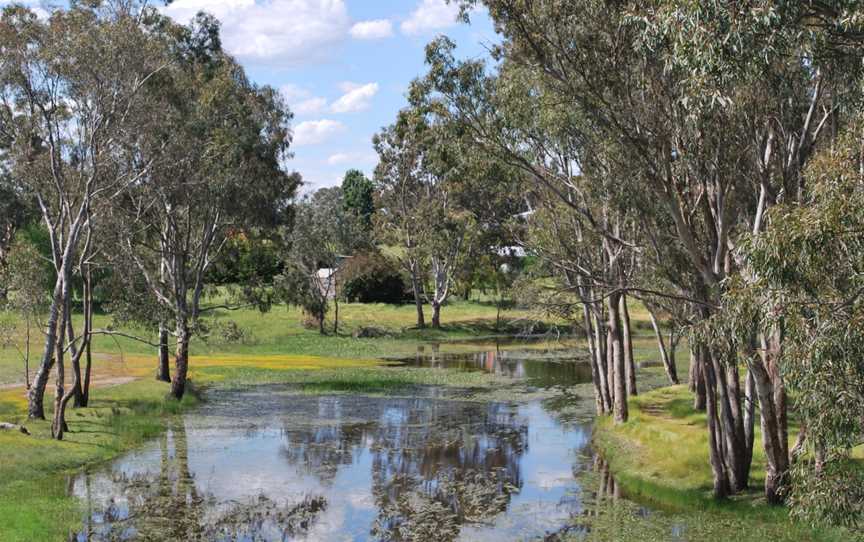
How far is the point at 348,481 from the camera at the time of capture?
27094mm

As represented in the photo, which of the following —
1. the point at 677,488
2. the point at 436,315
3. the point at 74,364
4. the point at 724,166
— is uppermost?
the point at 724,166

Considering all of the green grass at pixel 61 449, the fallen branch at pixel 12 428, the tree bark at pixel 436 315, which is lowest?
the green grass at pixel 61 449

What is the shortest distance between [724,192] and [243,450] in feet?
61.9

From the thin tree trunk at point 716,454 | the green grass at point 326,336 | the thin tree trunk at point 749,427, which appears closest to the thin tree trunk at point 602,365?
the thin tree trunk at point 749,427

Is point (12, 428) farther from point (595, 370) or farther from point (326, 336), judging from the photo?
point (326, 336)

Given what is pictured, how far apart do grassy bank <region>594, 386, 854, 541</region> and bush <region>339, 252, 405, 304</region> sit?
5608 cm

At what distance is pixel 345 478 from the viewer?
27531 mm

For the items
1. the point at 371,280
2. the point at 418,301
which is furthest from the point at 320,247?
the point at 418,301

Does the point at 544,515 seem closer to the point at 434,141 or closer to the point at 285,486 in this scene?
the point at 285,486

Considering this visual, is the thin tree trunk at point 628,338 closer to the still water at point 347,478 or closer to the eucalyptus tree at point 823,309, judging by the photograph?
the still water at point 347,478

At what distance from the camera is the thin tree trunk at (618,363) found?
105 ft

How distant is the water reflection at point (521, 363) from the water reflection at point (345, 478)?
1441 centimetres

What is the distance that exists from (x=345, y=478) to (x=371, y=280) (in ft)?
219

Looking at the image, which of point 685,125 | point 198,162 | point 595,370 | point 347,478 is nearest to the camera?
point 685,125
